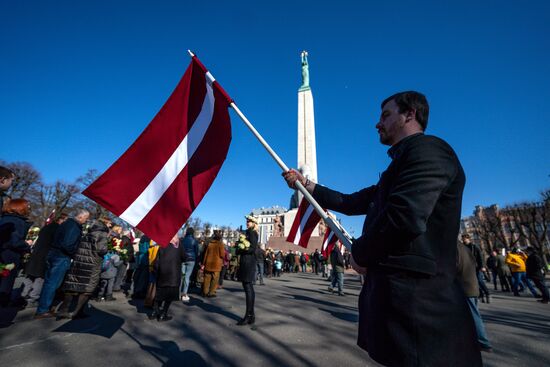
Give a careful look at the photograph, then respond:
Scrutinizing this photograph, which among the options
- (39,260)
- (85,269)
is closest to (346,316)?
(85,269)

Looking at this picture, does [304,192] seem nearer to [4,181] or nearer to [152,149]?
[152,149]

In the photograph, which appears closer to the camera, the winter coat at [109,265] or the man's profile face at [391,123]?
the man's profile face at [391,123]

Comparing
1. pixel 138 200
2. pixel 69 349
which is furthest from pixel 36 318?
pixel 138 200

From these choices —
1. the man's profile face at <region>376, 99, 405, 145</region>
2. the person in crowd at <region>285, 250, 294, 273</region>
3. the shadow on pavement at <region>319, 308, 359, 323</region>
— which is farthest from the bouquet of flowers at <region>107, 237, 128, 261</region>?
the person in crowd at <region>285, 250, 294, 273</region>

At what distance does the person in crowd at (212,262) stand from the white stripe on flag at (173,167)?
567 cm

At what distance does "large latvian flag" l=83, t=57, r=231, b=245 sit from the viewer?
292 centimetres

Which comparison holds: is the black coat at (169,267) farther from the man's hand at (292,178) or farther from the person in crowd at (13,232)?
the man's hand at (292,178)

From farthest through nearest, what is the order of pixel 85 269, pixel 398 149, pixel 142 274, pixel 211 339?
1. pixel 142 274
2. pixel 85 269
3. pixel 211 339
4. pixel 398 149

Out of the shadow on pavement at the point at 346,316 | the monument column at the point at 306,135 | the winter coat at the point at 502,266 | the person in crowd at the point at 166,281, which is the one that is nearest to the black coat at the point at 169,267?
the person in crowd at the point at 166,281

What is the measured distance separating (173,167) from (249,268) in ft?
10.3

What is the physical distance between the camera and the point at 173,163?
10.4 ft

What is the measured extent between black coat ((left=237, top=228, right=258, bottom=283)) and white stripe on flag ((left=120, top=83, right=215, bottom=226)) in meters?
2.94

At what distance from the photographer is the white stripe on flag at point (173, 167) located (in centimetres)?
296

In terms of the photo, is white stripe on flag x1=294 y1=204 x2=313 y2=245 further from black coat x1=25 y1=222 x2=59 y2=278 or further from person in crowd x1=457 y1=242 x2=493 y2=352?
black coat x1=25 y1=222 x2=59 y2=278
